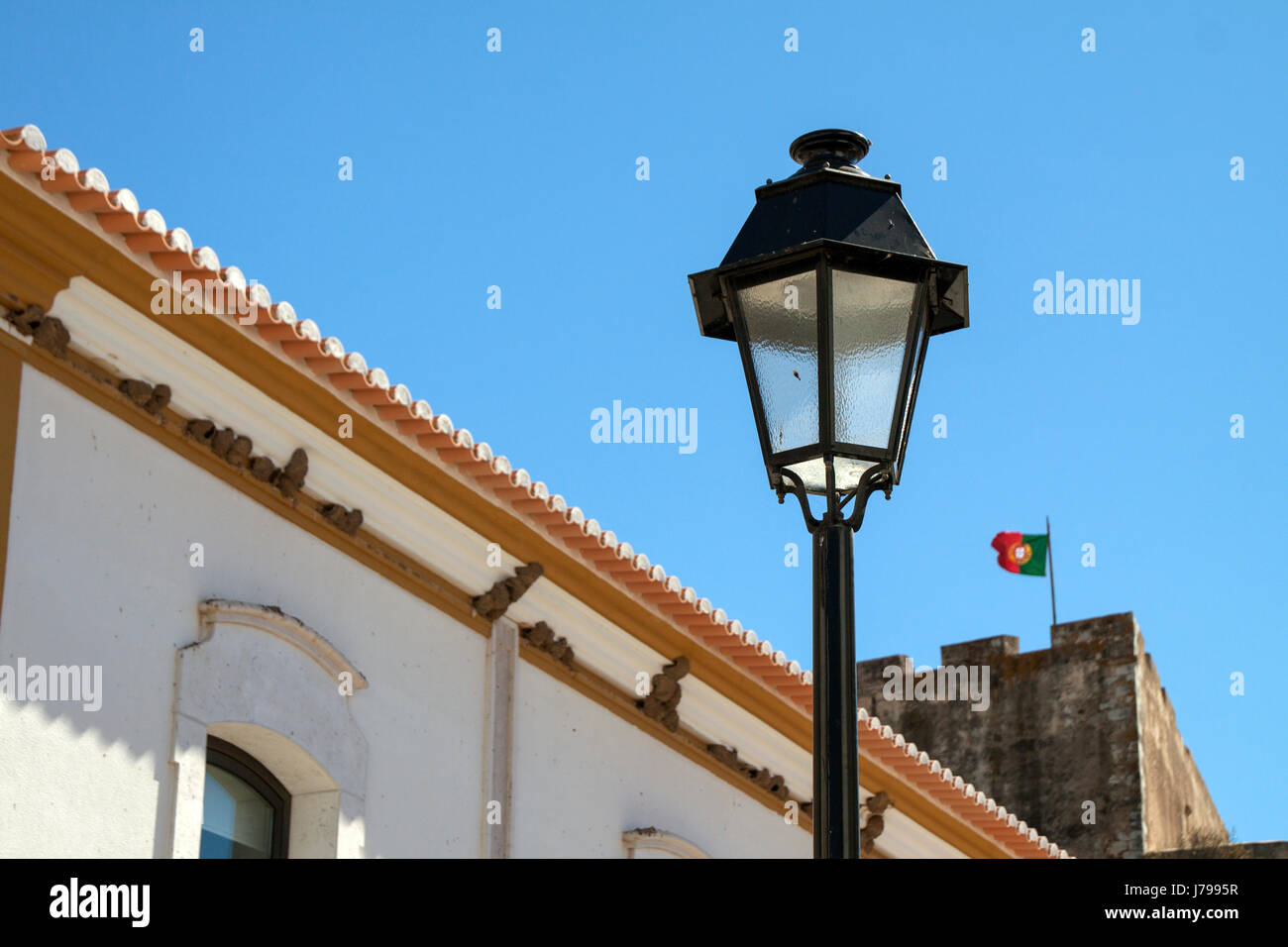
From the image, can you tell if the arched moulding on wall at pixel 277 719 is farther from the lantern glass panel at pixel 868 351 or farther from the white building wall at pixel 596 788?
the lantern glass panel at pixel 868 351

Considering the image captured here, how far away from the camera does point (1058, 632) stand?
20094 millimetres

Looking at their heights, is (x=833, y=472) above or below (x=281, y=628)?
below

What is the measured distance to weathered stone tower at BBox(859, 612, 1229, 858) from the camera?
1920 cm

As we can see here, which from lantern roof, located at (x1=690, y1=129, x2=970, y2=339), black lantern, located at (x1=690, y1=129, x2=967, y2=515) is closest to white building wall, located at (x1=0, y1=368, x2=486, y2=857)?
lantern roof, located at (x1=690, y1=129, x2=970, y2=339)

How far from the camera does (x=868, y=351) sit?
4.29 metres

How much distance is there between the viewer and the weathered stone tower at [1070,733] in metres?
19.2

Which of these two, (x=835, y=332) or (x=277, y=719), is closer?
(x=835, y=332)

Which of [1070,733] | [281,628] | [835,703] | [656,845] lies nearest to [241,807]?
[281,628]

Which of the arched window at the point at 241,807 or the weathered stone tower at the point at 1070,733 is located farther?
the weathered stone tower at the point at 1070,733

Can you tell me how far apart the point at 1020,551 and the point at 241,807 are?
1799 cm

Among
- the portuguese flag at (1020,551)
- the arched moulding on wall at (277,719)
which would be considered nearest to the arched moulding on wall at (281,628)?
the arched moulding on wall at (277,719)

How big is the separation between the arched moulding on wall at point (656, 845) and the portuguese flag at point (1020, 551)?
594 inches

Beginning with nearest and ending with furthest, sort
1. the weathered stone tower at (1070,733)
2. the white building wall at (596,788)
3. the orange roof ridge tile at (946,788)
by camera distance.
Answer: the white building wall at (596,788) → the orange roof ridge tile at (946,788) → the weathered stone tower at (1070,733)

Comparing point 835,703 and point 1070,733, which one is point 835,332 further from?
point 1070,733
